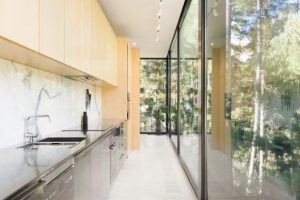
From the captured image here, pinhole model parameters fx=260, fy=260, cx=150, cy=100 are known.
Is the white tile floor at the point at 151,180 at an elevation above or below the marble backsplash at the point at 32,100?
below

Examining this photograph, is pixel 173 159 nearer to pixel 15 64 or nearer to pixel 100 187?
pixel 100 187

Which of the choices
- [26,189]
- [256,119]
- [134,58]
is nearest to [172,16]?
[134,58]

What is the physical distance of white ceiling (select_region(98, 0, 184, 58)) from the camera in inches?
182

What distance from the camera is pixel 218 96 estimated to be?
8.58 ft

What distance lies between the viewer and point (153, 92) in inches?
413

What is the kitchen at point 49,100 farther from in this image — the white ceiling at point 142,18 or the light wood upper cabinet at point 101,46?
the white ceiling at point 142,18

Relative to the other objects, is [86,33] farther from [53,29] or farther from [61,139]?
[61,139]

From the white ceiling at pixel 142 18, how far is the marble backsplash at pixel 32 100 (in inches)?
69.7

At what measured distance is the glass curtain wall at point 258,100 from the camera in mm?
1234

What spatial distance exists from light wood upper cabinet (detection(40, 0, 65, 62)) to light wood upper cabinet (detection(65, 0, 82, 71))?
0.11 metres

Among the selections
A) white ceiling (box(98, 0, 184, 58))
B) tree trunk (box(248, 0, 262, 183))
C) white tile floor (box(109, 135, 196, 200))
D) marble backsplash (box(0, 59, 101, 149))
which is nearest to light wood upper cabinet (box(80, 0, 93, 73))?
marble backsplash (box(0, 59, 101, 149))

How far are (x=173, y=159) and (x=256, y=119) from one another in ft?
15.2

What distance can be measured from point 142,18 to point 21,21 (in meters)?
4.02

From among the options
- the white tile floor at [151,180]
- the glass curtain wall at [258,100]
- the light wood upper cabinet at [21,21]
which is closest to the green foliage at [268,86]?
the glass curtain wall at [258,100]
